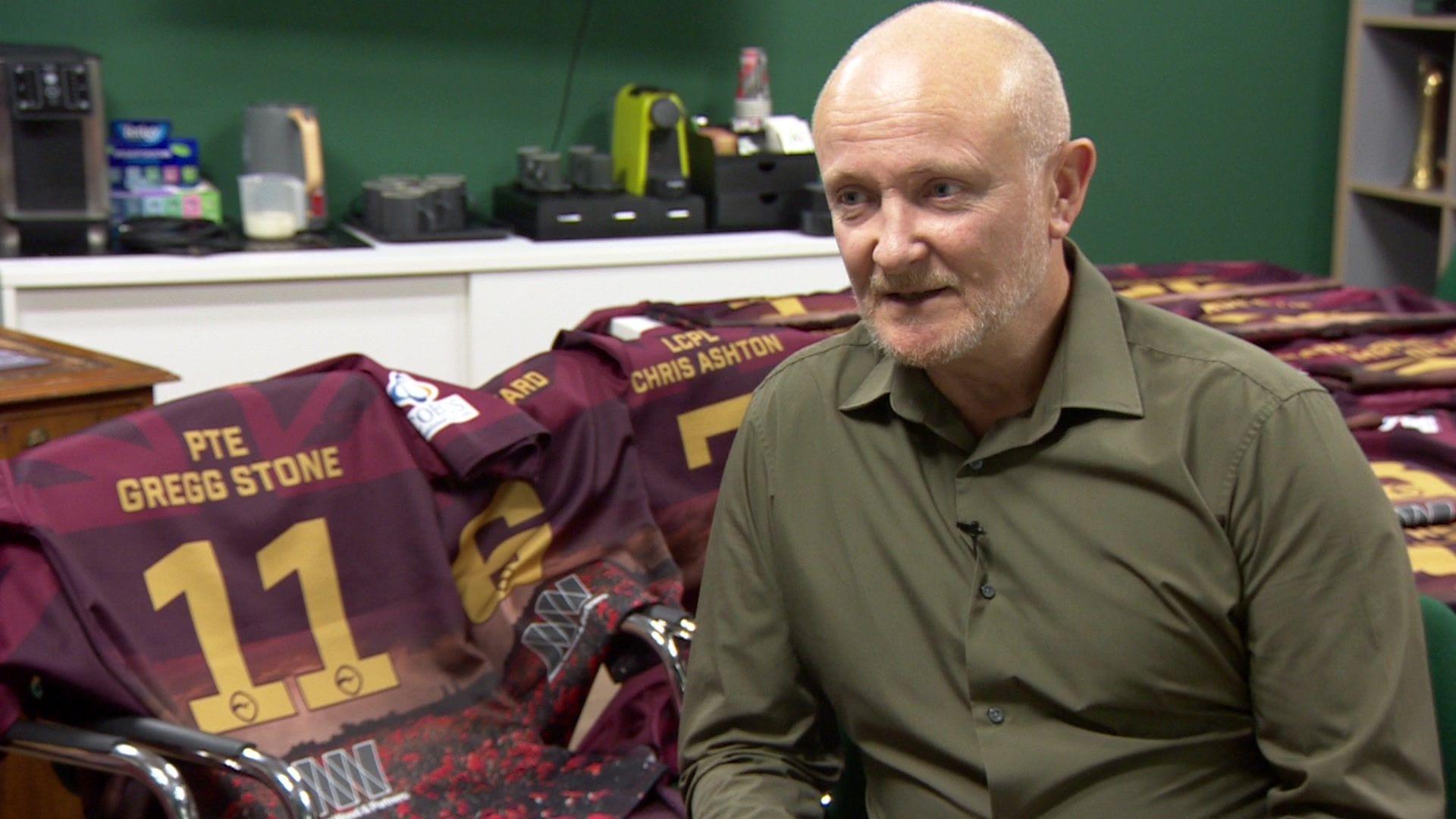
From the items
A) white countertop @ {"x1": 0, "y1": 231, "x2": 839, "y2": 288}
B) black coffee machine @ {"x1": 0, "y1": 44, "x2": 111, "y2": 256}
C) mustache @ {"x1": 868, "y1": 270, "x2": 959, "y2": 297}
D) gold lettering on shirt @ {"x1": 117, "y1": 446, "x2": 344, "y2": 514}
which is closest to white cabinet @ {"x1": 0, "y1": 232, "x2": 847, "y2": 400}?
white countertop @ {"x1": 0, "y1": 231, "x2": 839, "y2": 288}

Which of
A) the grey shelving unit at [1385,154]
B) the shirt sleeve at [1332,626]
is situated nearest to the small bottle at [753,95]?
the grey shelving unit at [1385,154]

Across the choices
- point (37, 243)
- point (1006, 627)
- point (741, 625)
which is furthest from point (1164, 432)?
point (37, 243)

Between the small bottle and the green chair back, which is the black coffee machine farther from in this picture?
the green chair back

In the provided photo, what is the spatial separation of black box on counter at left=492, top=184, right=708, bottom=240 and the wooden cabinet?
143 centimetres

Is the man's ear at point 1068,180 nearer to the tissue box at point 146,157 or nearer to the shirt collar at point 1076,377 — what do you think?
the shirt collar at point 1076,377

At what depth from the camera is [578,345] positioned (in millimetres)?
2369

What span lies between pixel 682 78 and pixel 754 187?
52cm

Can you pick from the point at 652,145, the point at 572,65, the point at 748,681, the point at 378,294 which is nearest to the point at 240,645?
the point at 748,681

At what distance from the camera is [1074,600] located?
4.38 ft

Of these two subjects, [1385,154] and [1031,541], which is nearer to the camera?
[1031,541]

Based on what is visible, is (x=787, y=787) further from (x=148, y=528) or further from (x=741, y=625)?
(x=148, y=528)

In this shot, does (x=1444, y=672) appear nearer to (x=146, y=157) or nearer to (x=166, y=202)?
(x=166, y=202)

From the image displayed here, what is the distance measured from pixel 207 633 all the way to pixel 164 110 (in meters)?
2.26

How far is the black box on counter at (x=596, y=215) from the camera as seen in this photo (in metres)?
3.71
